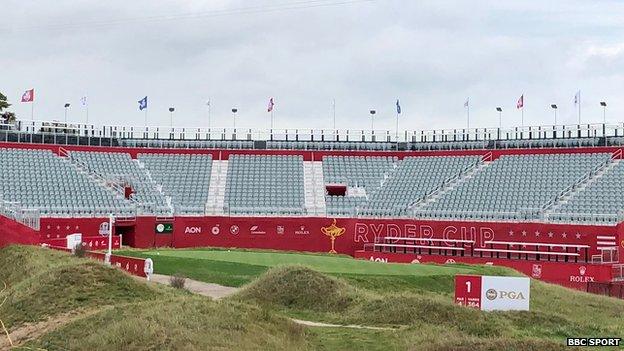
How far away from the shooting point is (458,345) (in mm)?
20781

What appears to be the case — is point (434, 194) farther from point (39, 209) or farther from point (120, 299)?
point (120, 299)

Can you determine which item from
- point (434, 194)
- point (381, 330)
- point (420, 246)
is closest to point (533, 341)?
point (381, 330)

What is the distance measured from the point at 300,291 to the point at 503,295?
23.6 ft

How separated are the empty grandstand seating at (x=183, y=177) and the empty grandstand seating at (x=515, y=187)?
52.3ft

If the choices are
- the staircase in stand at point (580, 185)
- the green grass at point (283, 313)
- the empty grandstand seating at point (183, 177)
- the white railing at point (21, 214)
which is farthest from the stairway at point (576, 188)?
the white railing at point (21, 214)

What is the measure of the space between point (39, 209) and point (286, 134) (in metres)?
21.3

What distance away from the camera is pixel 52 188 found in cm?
5728

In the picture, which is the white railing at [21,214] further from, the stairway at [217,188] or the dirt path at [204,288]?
the stairway at [217,188]

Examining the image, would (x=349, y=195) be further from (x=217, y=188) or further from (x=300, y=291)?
(x=300, y=291)

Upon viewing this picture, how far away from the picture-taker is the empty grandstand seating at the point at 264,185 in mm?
60344

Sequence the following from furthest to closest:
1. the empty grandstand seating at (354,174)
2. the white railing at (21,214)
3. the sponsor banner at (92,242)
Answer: the empty grandstand seating at (354,174)
the sponsor banner at (92,242)
the white railing at (21,214)

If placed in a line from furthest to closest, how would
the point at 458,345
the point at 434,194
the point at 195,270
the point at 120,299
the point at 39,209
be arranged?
the point at 434,194 < the point at 39,209 < the point at 195,270 < the point at 120,299 < the point at 458,345

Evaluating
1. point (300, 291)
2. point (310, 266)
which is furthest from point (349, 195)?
point (300, 291)

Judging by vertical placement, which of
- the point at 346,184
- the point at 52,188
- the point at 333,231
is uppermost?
the point at 346,184
